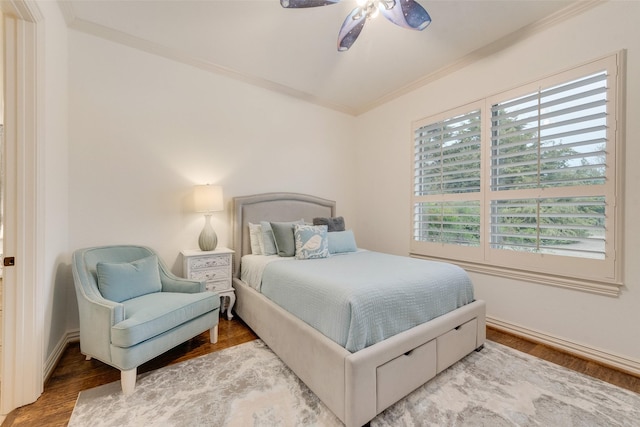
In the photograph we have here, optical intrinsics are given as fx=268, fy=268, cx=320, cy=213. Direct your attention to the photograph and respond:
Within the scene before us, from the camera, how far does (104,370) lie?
1963 mm

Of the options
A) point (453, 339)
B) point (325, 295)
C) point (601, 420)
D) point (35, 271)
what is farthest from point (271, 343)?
Answer: point (601, 420)

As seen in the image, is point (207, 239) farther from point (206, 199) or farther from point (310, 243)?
point (310, 243)

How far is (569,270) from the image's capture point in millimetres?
2234

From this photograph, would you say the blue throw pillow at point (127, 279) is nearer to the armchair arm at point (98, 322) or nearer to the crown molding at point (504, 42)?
the armchair arm at point (98, 322)

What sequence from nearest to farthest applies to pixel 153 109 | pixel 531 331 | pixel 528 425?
pixel 528 425
pixel 531 331
pixel 153 109

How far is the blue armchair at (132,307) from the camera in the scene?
1710mm

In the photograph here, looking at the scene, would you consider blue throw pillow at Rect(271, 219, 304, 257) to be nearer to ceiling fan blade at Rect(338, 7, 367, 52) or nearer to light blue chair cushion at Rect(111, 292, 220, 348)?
light blue chair cushion at Rect(111, 292, 220, 348)

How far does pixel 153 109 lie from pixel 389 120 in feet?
9.66

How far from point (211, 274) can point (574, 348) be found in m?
3.29

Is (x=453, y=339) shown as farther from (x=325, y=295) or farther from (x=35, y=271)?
(x=35, y=271)

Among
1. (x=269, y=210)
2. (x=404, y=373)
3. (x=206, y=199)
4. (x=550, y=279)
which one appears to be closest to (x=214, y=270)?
(x=206, y=199)

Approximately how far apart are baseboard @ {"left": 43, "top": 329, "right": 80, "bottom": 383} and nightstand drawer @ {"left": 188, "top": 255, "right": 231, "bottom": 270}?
3.53 ft

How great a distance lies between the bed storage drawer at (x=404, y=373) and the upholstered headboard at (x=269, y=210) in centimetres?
205

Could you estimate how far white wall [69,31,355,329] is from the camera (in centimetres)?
243
